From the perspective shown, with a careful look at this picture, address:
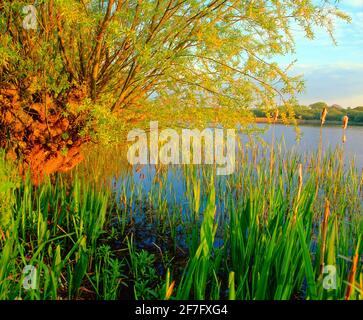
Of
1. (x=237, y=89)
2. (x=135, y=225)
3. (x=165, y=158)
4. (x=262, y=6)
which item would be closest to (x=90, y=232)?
(x=135, y=225)

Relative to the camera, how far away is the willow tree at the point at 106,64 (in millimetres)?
4672

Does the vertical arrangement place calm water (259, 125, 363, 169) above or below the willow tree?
below

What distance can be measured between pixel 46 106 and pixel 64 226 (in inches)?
67.3

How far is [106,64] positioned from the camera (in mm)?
5219

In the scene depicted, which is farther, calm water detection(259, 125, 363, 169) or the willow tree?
calm water detection(259, 125, 363, 169)

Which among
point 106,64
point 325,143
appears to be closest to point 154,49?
point 106,64

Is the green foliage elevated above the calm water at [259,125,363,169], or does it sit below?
above

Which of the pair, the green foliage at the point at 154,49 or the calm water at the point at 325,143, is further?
the calm water at the point at 325,143

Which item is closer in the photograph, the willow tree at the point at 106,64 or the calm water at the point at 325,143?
the willow tree at the point at 106,64

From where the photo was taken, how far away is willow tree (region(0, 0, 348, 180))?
15.3 feet

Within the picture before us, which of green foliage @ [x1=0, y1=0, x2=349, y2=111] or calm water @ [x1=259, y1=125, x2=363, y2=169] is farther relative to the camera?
calm water @ [x1=259, y1=125, x2=363, y2=169]

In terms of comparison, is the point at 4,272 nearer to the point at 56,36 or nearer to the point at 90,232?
the point at 90,232

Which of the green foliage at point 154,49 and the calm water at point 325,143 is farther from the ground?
the green foliage at point 154,49

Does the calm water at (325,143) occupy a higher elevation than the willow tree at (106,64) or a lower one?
lower
